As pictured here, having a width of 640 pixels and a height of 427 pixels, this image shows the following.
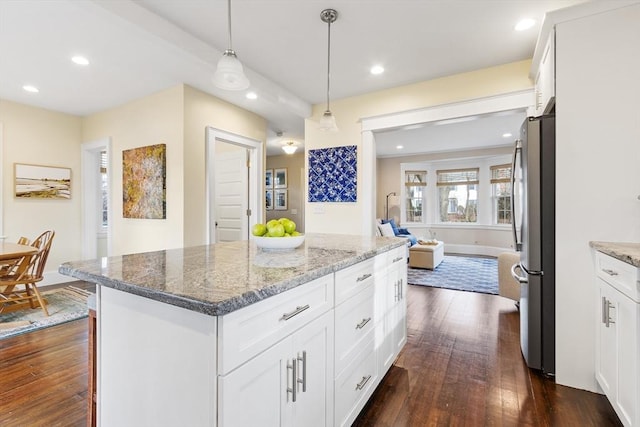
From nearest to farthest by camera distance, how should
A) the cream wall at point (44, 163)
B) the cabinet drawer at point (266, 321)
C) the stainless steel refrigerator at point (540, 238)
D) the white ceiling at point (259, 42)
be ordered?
the cabinet drawer at point (266, 321)
the stainless steel refrigerator at point (540, 238)
the white ceiling at point (259, 42)
the cream wall at point (44, 163)

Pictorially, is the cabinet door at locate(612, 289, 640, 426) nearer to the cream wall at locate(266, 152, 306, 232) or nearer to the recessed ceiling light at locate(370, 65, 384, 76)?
the recessed ceiling light at locate(370, 65, 384, 76)

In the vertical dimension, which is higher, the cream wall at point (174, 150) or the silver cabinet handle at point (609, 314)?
the cream wall at point (174, 150)

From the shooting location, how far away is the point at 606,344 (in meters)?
1.71

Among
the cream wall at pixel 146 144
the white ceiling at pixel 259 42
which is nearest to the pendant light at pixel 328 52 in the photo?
the white ceiling at pixel 259 42

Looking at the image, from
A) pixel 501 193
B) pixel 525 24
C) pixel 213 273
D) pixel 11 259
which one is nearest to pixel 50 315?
pixel 11 259

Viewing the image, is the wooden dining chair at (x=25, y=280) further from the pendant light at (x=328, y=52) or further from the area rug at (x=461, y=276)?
the area rug at (x=461, y=276)

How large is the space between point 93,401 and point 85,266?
0.60 meters

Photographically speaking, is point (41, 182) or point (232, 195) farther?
point (232, 195)

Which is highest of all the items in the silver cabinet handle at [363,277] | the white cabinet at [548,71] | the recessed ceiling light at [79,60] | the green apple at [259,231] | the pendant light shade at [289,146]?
the recessed ceiling light at [79,60]

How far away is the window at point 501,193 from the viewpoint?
285 inches

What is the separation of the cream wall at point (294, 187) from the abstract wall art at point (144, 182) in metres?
3.76

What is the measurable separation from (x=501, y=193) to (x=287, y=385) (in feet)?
25.5

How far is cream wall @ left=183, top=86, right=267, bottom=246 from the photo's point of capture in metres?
3.46

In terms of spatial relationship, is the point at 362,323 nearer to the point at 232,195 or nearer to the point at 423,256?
the point at 232,195
